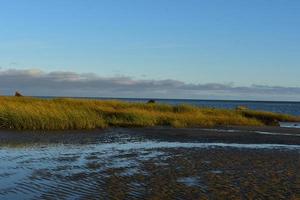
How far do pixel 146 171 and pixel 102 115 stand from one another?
2251 centimetres

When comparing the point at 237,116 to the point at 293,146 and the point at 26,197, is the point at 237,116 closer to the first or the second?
the point at 293,146

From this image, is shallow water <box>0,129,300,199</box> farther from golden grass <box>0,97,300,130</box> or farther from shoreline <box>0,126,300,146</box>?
golden grass <box>0,97,300,130</box>

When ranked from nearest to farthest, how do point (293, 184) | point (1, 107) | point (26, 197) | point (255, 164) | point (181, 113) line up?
point (26, 197) → point (293, 184) → point (255, 164) → point (1, 107) → point (181, 113)

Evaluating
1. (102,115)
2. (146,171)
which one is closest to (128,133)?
(102,115)

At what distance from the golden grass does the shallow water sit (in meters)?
7.83

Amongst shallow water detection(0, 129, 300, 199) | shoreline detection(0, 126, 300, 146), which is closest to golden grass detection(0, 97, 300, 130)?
shoreline detection(0, 126, 300, 146)

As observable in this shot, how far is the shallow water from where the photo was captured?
555 inches

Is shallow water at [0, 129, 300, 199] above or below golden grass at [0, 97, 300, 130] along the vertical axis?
below

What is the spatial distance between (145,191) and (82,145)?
1157 cm

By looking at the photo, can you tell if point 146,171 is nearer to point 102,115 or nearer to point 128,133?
point 128,133

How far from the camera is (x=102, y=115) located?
39844 millimetres

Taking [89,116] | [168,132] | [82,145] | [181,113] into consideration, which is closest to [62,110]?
[89,116]

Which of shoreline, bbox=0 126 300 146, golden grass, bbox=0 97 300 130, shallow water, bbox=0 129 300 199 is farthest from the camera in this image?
golden grass, bbox=0 97 300 130

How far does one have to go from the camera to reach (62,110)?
35781 mm
